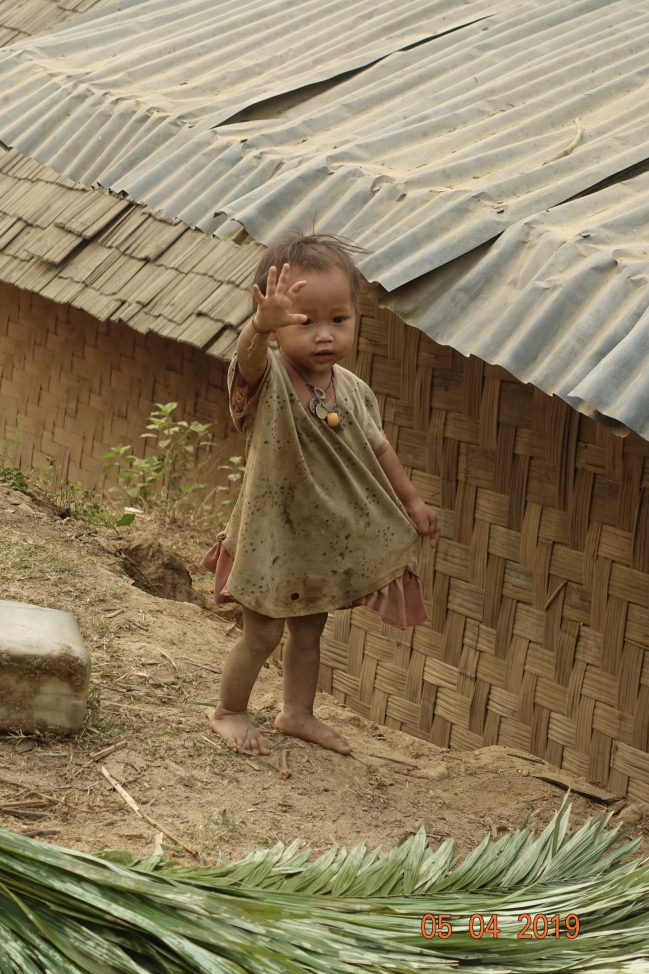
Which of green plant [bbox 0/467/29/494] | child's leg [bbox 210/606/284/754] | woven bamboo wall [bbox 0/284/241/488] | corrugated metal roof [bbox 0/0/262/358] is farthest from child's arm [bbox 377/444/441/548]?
woven bamboo wall [bbox 0/284/241/488]

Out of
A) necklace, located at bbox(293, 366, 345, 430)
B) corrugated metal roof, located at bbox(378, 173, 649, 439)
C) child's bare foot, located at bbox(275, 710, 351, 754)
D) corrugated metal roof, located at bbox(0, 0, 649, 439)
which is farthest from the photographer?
child's bare foot, located at bbox(275, 710, 351, 754)

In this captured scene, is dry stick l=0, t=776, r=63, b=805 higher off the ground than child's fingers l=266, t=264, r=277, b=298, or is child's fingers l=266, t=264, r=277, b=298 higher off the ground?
child's fingers l=266, t=264, r=277, b=298

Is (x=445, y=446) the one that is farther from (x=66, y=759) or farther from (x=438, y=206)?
(x=66, y=759)

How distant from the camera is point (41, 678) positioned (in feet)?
9.14

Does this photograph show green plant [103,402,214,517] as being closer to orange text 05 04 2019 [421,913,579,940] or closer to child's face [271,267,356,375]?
child's face [271,267,356,375]

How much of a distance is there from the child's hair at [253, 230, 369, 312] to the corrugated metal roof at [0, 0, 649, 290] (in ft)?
0.84

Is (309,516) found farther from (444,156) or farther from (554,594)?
(444,156)

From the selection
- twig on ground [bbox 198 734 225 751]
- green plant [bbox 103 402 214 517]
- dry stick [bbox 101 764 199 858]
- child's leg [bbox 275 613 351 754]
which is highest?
green plant [bbox 103 402 214 517]

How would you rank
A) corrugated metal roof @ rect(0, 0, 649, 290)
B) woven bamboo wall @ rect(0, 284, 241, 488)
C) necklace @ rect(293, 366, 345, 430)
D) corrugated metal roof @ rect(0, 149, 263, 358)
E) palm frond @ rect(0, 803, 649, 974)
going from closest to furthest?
palm frond @ rect(0, 803, 649, 974) < necklace @ rect(293, 366, 345, 430) < corrugated metal roof @ rect(0, 0, 649, 290) < corrugated metal roof @ rect(0, 149, 263, 358) < woven bamboo wall @ rect(0, 284, 241, 488)

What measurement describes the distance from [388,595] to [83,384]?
5133mm

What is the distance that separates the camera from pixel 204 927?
6.22 ft

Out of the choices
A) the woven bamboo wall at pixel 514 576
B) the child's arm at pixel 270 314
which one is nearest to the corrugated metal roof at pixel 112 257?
the woven bamboo wall at pixel 514 576

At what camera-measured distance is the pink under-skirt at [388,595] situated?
3.11 meters

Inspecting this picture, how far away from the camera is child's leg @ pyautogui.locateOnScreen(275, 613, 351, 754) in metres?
3.20
